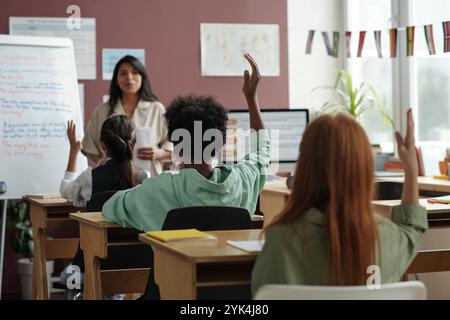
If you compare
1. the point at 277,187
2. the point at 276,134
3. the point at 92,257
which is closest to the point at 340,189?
the point at 92,257

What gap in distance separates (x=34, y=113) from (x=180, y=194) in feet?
7.93

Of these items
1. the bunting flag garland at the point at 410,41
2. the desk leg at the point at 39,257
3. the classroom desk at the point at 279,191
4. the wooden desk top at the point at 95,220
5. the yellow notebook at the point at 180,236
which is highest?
the bunting flag garland at the point at 410,41

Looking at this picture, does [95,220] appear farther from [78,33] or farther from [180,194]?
[78,33]

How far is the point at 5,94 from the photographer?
4.89m

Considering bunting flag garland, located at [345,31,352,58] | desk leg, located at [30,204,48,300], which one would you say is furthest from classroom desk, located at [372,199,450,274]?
bunting flag garland, located at [345,31,352,58]

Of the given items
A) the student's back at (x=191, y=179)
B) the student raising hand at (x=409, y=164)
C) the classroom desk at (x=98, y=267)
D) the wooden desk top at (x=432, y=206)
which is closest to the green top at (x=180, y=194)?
the student's back at (x=191, y=179)

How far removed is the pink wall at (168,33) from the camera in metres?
5.64

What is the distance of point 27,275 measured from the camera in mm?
5430

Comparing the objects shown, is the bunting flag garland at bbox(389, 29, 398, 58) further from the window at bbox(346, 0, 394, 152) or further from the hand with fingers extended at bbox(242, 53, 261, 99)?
the hand with fingers extended at bbox(242, 53, 261, 99)

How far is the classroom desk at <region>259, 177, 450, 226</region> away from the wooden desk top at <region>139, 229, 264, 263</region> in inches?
90.7

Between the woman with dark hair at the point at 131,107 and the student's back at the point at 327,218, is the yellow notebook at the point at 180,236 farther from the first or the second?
the woman with dark hair at the point at 131,107

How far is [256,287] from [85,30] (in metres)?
4.13

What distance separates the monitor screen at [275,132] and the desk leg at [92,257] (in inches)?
94.5
